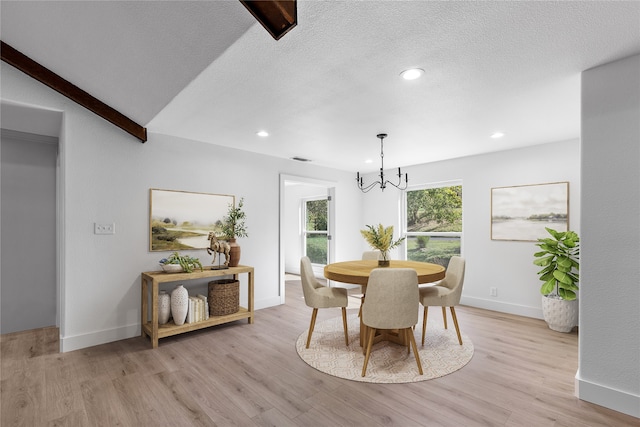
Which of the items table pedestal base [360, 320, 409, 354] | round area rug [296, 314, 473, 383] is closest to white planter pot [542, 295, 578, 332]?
round area rug [296, 314, 473, 383]

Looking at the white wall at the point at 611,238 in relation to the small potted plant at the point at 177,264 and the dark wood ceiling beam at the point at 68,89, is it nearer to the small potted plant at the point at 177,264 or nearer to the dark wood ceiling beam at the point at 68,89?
the small potted plant at the point at 177,264

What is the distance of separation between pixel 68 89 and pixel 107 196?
1.03m

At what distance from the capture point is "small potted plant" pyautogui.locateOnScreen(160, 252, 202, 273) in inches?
132

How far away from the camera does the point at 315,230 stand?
727 centimetres

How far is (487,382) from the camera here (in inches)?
95.0

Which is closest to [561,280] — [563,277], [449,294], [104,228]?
[563,277]

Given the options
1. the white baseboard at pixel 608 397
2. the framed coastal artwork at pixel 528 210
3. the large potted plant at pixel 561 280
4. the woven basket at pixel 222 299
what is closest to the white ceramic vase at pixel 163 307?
the woven basket at pixel 222 299

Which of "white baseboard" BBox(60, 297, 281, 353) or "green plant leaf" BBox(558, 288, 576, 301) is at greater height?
"green plant leaf" BBox(558, 288, 576, 301)

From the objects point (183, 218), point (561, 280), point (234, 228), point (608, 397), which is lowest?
point (608, 397)

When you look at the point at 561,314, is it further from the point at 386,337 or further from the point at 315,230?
the point at 315,230

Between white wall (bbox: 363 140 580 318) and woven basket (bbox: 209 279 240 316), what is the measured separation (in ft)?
10.9

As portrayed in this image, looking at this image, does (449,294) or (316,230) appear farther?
(316,230)

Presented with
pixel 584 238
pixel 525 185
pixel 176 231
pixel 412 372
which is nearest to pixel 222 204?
pixel 176 231

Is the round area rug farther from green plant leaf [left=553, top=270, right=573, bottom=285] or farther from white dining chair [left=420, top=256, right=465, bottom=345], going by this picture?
green plant leaf [left=553, top=270, right=573, bottom=285]
